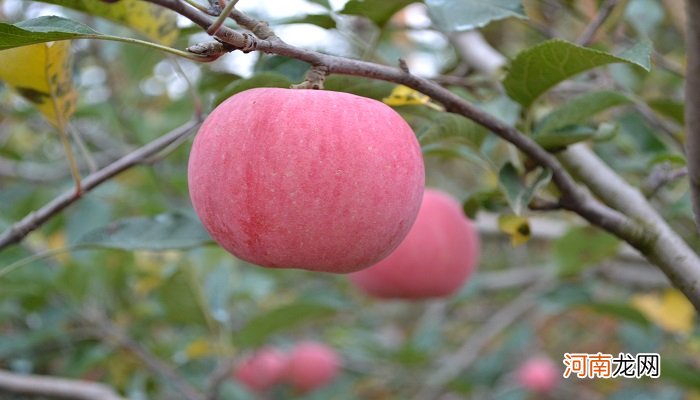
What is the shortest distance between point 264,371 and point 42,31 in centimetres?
179

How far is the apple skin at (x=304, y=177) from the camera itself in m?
0.55

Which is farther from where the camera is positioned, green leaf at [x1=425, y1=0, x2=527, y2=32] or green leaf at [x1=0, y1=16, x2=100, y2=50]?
green leaf at [x1=425, y1=0, x2=527, y2=32]

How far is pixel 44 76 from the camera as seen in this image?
758 mm

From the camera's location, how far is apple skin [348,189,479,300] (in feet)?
3.75

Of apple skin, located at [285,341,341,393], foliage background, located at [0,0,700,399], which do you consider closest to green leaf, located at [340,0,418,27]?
foliage background, located at [0,0,700,399]

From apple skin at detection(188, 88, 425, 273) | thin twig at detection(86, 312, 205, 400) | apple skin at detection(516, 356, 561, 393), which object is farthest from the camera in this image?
apple skin at detection(516, 356, 561, 393)

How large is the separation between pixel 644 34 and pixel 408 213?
3.36 feet

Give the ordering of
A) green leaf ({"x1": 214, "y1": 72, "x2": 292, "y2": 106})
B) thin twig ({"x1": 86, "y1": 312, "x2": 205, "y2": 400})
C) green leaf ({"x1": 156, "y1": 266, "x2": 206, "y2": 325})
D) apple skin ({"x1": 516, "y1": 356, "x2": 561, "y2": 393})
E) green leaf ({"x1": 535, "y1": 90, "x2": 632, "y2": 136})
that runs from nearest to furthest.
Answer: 1. green leaf ({"x1": 214, "y1": 72, "x2": 292, "y2": 106})
2. green leaf ({"x1": 535, "y1": 90, "x2": 632, "y2": 136})
3. thin twig ({"x1": 86, "y1": 312, "x2": 205, "y2": 400})
4. green leaf ({"x1": 156, "y1": 266, "x2": 206, "y2": 325})
5. apple skin ({"x1": 516, "y1": 356, "x2": 561, "y2": 393})

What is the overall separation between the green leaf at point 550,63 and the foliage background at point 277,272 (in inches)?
2.2

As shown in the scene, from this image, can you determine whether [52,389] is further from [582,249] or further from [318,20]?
[582,249]

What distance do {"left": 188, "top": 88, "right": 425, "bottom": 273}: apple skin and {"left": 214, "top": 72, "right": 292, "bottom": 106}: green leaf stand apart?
7 centimetres

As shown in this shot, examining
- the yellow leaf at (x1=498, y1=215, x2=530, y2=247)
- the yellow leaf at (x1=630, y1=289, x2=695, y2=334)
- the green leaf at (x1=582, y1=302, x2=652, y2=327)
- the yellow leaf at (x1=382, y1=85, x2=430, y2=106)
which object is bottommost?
the yellow leaf at (x1=630, y1=289, x2=695, y2=334)

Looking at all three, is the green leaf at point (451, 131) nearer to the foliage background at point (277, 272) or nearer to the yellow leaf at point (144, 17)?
the foliage background at point (277, 272)

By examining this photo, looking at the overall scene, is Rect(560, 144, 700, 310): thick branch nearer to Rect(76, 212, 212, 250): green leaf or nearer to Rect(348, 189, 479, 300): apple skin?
Rect(348, 189, 479, 300): apple skin
